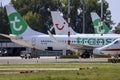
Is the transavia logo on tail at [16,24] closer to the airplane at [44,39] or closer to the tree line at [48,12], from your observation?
the airplane at [44,39]

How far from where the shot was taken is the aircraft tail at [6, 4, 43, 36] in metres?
82.9

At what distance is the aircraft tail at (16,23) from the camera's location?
82875mm

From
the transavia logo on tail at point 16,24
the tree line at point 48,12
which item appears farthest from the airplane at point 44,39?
the tree line at point 48,12

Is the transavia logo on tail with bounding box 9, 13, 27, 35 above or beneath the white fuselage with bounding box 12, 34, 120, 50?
above

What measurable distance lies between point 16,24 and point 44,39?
485 cm

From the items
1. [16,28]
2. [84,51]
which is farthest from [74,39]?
[16,28]

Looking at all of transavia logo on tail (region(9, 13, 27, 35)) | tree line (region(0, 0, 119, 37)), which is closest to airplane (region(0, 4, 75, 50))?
transavia logo on tail (region(9, 13, 27, 35))

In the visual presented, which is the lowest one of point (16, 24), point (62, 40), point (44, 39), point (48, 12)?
point (62, 40)

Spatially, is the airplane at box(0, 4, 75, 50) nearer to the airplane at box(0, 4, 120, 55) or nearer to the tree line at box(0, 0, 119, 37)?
the airplane at box(0, 4, 120, 55)

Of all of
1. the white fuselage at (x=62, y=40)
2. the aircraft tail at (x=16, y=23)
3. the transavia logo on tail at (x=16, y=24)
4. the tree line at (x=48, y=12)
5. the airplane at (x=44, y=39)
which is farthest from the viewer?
the tree line at (x=48, y=12)

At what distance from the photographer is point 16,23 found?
84.2m

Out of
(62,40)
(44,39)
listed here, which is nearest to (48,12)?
(44,39)

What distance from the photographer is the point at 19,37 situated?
83562 millimetres

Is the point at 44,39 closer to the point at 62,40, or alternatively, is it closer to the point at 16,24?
the point at 62,40
